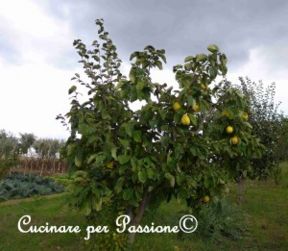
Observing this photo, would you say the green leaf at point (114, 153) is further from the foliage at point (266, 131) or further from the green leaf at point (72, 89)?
the foliage at point (266, 131)

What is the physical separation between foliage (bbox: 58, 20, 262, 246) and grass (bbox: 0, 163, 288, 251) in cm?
56

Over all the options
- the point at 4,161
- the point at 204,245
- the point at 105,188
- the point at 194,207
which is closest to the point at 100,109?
the point at 105,188

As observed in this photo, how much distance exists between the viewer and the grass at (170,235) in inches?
265

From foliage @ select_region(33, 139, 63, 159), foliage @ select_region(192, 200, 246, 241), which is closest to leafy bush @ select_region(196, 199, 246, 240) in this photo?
foliage @ select_region(192, 200, 246, 241)

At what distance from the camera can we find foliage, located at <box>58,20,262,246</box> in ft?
14.2

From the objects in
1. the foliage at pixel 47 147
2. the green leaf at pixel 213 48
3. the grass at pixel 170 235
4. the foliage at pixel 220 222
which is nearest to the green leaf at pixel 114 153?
the grass at pixel 170 235

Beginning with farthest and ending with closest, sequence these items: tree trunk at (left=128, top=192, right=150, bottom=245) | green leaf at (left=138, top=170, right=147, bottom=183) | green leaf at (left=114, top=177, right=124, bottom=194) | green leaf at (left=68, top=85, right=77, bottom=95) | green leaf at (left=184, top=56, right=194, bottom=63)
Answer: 1. green leaf at (left=68, top=85, right=77, bottom=95)
2. tree trunk at (left=128, top=192, right=150, bottom=245)
3. green leaf at (left=184, top=56, right=194, bottom=63)
4. green leaf at (left=114, top=177, right=124, bottom=194)
5. green leaf at (left=138, top=170, right=147, bottom=183)

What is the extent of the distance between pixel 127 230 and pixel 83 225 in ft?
9.10

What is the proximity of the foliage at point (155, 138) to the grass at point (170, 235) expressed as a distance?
562 millimetres

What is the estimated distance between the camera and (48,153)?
91.8ft

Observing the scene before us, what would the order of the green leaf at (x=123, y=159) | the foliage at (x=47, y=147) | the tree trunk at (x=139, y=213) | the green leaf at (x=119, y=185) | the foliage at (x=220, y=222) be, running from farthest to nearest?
the foliage at (x=47, y=147)
the foliage at (x=220, y=222)
the tree trunk at (x=139, y=213)
the green leaf at (x=119, y=185)
the green leaf at (x=123, y=159)

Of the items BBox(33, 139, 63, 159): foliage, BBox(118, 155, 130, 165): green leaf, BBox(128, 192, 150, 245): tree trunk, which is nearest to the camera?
BBox(118, 155, 130, 165): green leaf

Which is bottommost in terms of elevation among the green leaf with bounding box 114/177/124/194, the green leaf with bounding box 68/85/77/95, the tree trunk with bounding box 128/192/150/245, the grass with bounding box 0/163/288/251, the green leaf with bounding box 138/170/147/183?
the grass with bounding box 0/163/288/251

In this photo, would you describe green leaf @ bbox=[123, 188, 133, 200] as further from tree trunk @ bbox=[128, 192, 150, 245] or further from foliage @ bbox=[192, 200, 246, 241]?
foliage @ bbox=[192, 200, 246, 241]
